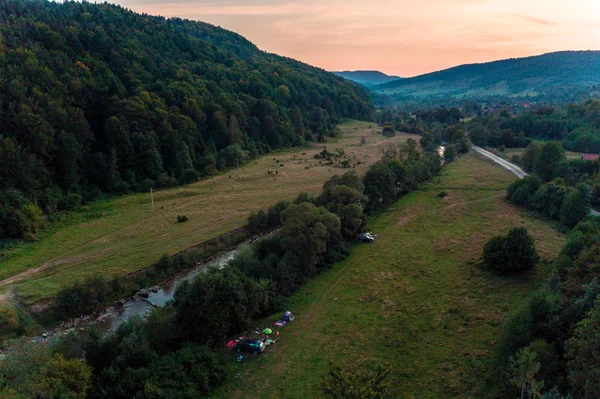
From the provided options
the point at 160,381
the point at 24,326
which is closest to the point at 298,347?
the point at 160,381

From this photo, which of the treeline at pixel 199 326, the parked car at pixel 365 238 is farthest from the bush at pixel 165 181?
the parked car at pixel 365 238

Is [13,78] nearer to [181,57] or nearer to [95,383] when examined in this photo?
[95,383]

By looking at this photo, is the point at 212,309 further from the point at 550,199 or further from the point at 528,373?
the point at 550,199

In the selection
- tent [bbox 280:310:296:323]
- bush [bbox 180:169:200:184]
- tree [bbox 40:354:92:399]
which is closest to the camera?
tree [bbox 40:354:92:399]

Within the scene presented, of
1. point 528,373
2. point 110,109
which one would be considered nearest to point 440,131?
point 110,109

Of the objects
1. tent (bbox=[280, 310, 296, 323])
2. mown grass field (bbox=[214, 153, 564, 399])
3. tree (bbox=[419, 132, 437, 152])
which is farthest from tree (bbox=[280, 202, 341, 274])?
tree (bbox=[419, 132, 437, 152])

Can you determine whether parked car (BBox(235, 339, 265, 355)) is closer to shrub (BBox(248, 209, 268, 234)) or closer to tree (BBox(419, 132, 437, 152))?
shrub (BBox(248, 209, 268, 234))

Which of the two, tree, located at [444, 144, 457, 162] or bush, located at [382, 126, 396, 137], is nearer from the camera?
tree, located at [444, 144, 457, 162]
